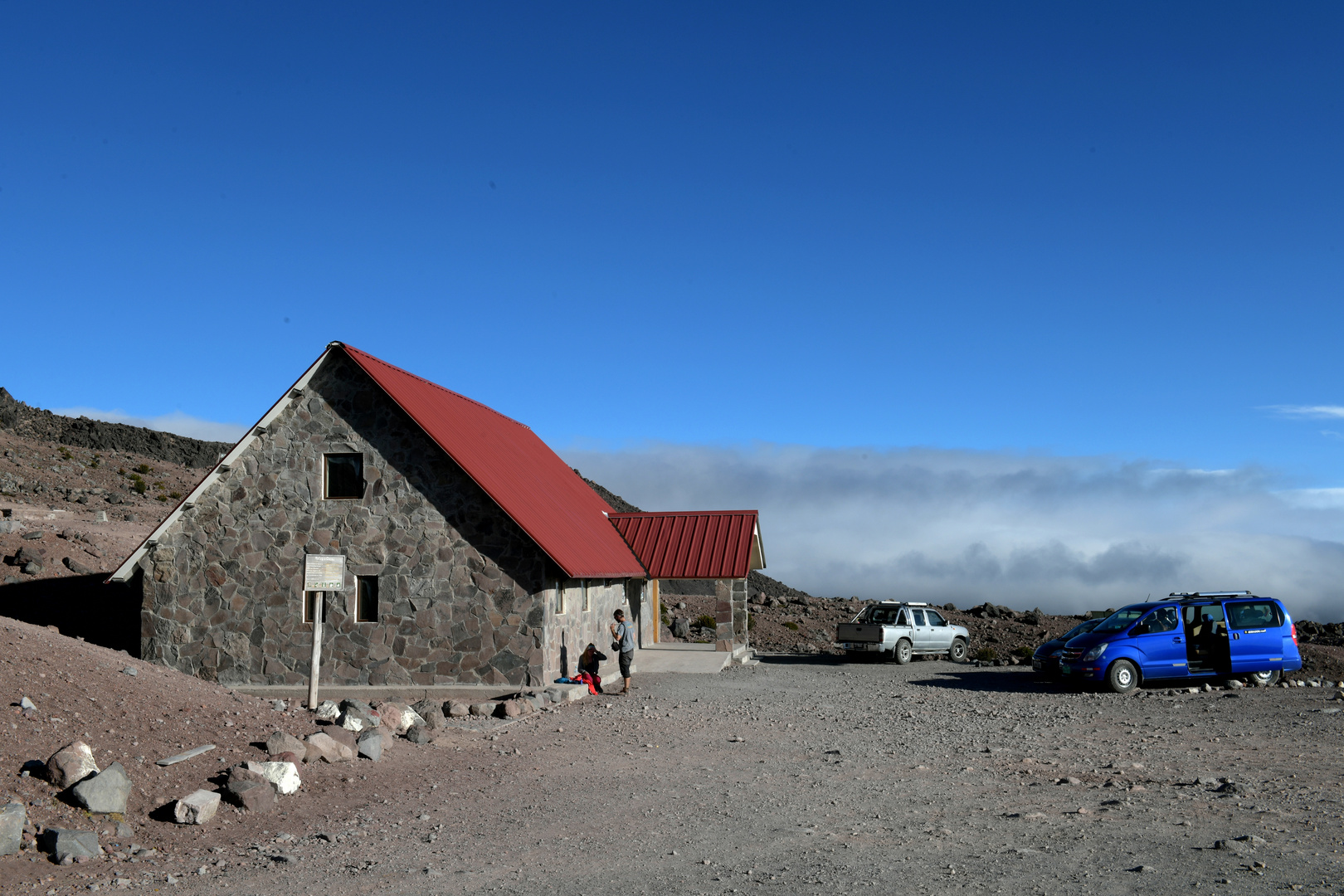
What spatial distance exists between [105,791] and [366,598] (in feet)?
32.3

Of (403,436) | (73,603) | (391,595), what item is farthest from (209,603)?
(73,603)

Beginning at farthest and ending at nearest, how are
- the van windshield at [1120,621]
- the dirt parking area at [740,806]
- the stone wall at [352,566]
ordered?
the van windshield at [1120,621]
the stone wall at [352,566]
the dirt parking area at [740,806]

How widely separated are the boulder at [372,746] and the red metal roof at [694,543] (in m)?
14.9

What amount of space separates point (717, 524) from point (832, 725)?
13110 millimetres

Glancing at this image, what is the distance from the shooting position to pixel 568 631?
Result: 20094 mm

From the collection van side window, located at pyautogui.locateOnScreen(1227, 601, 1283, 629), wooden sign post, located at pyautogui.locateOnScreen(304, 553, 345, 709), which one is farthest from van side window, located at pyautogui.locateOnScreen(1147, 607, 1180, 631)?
wooden sign post, located at pyautogui.locateOnScreen(304, 553, 345, 709)

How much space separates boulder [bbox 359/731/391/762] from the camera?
1208 cm

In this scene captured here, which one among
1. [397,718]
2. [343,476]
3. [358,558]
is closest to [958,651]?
[358,558]

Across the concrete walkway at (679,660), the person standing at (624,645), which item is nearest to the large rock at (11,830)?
the person standing at (624,645)

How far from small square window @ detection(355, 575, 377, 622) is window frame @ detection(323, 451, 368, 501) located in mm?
1534

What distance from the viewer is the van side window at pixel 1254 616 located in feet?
69.5

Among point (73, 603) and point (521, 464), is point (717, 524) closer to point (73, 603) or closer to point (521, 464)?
point (521, 464)

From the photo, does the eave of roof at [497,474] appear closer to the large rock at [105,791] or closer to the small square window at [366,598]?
the small square window at [366,598]

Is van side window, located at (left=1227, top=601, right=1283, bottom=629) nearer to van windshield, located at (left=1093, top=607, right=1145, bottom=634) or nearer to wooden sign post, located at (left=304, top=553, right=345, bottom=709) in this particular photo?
van windshield, located at (left=1093, top=607, right=1145, bottom=634)
